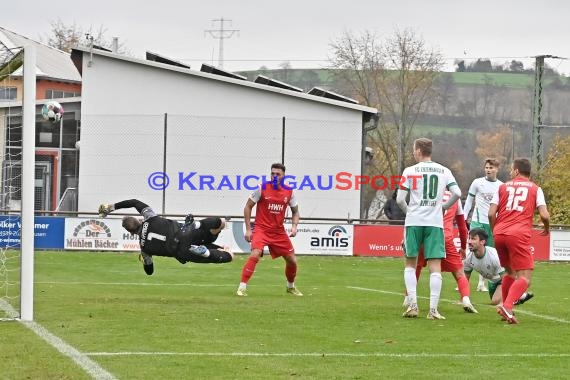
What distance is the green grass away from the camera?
863 cm

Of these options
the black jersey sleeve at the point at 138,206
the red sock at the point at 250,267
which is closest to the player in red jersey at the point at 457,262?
the red sock at the point at 250,267

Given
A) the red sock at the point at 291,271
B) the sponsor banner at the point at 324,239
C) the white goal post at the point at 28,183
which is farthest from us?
the sponsor banner at the point at 324,239

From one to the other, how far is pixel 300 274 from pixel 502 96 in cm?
5225

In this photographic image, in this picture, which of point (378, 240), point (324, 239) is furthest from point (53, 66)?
point (378, 240)

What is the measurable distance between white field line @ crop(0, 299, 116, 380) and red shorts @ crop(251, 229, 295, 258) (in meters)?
4.77

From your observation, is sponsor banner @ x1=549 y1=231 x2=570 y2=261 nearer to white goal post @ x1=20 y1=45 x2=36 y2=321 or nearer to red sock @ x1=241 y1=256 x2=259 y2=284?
red sock @ x1=241 y1=256 x2=259 y2=284

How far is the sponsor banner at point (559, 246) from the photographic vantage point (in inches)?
1179

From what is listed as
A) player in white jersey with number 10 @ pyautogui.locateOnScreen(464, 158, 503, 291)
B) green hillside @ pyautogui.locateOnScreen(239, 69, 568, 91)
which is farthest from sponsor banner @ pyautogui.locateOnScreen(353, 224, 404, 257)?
green hillside @ pyautogui.locateOnScreen(239, 69, 568, 91)

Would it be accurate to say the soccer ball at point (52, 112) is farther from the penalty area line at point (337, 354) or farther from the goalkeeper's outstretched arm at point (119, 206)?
the penalty area line at point (337, 354)

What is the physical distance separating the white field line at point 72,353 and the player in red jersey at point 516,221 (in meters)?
4.79

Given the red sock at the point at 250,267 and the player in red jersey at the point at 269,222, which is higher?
the player in red jersey at the point at 269,222

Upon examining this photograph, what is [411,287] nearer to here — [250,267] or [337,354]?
[337,354]

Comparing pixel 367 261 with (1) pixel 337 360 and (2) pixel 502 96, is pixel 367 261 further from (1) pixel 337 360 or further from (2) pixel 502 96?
(2) pixel 502 96

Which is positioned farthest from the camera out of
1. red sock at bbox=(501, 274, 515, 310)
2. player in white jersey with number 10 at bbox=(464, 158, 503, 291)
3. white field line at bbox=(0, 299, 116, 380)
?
player in white jersey with number 10 at bbox=(464, 158, 503, 291)
